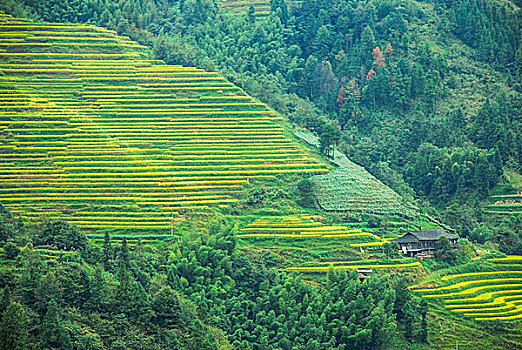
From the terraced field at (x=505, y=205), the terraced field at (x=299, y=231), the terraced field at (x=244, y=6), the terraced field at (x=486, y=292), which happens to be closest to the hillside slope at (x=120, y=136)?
the terraced field at (x=299, y=231)

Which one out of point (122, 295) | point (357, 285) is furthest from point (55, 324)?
point (357, 285)

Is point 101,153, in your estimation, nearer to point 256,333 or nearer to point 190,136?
point 190,136

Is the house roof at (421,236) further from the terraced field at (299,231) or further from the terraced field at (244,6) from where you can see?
the terraced field at (244,6)

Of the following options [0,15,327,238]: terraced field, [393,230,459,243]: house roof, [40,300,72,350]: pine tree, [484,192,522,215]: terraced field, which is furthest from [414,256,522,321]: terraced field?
[40,300,72,350]: pine tree

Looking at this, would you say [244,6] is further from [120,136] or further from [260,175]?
[260,175]

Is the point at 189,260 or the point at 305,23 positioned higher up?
the point at 305,23

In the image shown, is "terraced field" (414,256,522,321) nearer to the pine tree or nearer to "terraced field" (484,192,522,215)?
"terraced field" (484,192,522,215)
